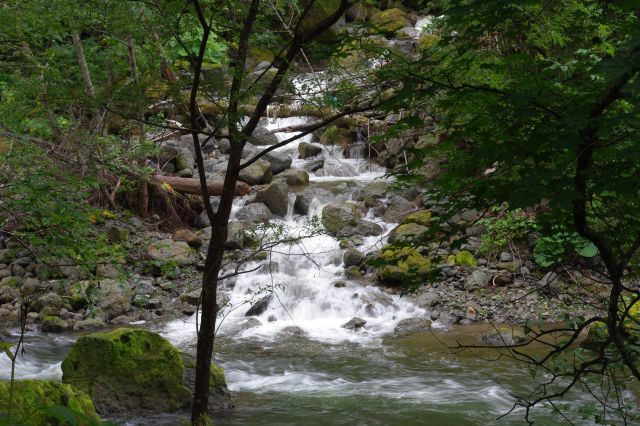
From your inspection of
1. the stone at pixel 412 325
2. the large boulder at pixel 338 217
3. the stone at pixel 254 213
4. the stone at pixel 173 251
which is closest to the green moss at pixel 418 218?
the large boulder at pixel 338 217

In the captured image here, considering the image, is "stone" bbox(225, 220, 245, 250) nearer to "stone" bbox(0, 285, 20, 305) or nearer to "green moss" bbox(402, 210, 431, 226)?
"green moss" bbox(402, 210, 431, 226)

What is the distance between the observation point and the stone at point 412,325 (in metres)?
8.99

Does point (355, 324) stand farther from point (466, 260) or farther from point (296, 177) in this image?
point (296, 177)

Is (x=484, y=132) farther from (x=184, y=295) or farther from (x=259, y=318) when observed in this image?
(x=184, y=295)

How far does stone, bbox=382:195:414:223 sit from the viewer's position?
1279 centimetres

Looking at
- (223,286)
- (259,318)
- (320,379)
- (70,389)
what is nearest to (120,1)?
(70,389)

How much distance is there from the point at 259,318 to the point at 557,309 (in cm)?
476

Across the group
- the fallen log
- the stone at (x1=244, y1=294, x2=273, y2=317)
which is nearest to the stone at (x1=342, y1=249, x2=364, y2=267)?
the stone at (x1=244, y1=294, x2=273, y2=317)

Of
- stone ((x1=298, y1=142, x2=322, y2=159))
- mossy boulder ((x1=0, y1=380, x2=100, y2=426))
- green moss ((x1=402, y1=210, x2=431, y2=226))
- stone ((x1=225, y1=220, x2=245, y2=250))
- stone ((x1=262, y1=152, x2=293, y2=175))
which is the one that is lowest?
mossy boulder ((x1=0, y1=380, x2=100, y2=426))

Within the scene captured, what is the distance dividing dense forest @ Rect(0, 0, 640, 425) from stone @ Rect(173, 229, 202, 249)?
4cm

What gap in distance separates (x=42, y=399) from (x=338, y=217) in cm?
902

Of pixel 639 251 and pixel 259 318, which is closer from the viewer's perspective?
pixel 639 251

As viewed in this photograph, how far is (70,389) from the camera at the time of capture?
4.12 meters

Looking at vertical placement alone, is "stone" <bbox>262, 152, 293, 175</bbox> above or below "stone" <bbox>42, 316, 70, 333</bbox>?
above
